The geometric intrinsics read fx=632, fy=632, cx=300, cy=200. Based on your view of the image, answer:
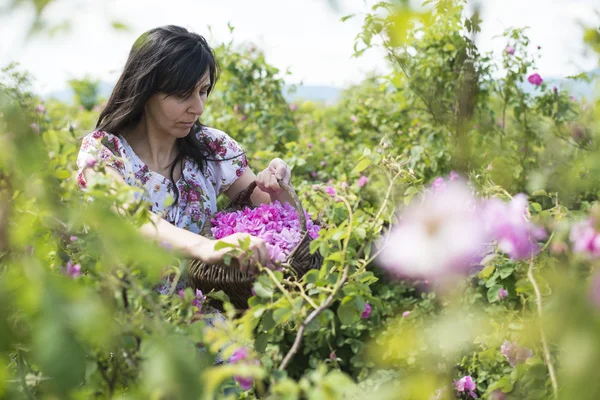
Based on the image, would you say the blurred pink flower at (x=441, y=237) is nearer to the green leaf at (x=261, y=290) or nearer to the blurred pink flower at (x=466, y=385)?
the green leaf at (x=261, y=290)

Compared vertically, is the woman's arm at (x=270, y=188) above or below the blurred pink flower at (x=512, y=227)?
below

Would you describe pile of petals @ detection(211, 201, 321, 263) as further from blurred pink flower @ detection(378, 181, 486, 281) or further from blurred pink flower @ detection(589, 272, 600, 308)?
blurred pink flower @ detection(589, 272, 600, 308)

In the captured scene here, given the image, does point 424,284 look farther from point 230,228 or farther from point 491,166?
point 230,228

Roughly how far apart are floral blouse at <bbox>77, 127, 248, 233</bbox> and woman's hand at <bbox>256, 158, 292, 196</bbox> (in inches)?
10.6

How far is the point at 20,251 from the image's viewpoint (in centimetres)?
79

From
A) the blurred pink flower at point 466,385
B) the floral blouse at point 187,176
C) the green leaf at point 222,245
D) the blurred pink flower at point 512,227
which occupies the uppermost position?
the blurred pink flower at point 512,227

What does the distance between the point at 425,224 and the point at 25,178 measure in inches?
17.9

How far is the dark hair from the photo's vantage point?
1.87 meters

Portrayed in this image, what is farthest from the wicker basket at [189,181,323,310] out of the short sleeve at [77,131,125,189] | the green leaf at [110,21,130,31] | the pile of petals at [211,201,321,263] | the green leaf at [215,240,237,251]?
the green leaf at [110,21,130,31]

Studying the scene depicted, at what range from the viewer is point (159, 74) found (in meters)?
1.90

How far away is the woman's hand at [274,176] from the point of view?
1.74 meters

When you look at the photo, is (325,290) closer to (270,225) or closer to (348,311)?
(348,311)

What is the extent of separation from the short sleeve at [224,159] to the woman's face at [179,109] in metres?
0.23

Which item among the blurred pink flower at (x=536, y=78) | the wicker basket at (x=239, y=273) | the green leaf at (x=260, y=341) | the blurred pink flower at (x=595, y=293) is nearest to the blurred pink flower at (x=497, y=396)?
the wicker basket at (x=239, y=273)
